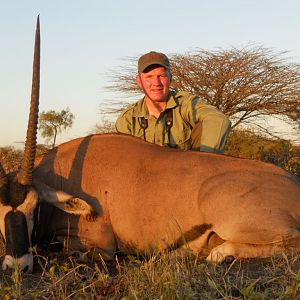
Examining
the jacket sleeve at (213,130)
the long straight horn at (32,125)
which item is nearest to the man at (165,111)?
the jacket sleeve at (213,130)

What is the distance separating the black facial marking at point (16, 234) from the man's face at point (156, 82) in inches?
89.7

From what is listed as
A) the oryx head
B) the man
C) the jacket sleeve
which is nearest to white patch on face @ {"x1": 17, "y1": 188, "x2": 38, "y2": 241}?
the oryx head

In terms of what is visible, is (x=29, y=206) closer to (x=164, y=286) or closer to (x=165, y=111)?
(x=164, y=286)

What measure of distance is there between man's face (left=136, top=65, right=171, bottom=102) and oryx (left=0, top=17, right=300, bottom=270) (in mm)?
1245

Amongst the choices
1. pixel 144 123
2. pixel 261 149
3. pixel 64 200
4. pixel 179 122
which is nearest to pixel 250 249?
pixel 64 200

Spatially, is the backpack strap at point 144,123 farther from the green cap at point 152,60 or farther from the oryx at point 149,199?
the oryx at point 149,199

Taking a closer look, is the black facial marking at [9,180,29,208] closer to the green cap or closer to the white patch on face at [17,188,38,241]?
the white patch on face at [17,188,38,241]

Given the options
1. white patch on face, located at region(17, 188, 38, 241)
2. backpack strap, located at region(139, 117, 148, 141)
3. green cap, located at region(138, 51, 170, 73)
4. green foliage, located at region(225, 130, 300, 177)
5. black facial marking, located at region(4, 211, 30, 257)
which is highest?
green cap, located at region(138, 51, 170, 73)

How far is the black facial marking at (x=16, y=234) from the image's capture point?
3.60m

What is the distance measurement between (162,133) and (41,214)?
1.96m

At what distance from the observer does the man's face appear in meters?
5.66

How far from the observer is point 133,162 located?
4.32 metres

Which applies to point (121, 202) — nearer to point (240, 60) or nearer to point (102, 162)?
point (102, 162)

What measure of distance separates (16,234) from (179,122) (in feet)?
8.01
